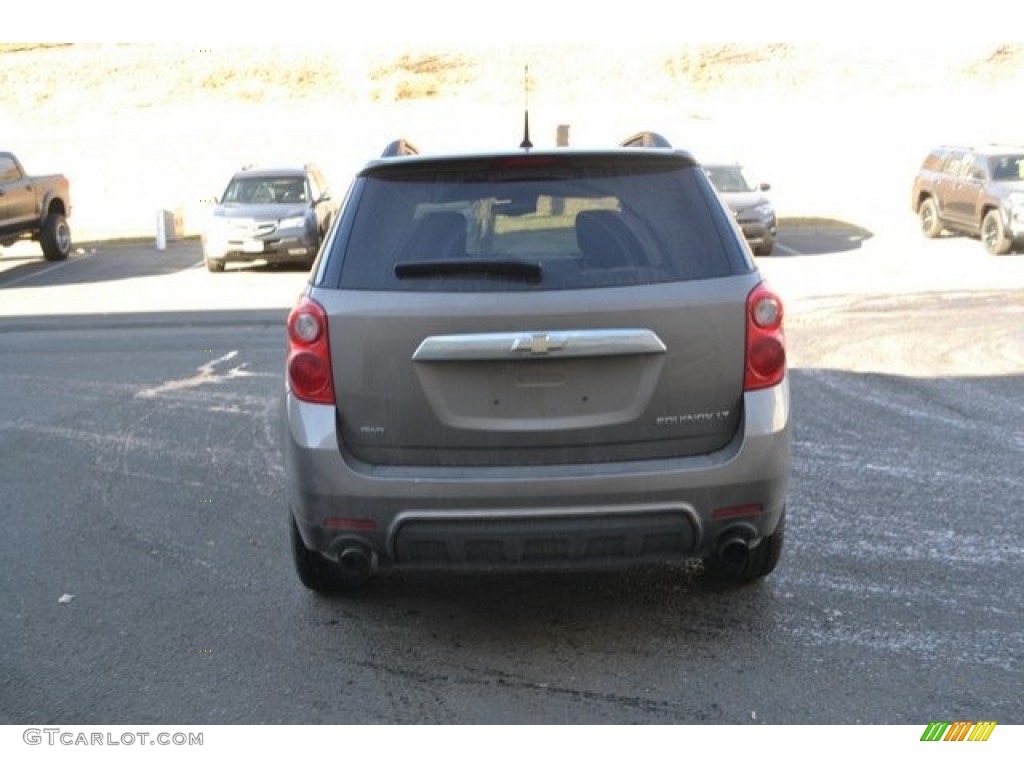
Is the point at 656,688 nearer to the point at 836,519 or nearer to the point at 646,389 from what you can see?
the point at 646,389

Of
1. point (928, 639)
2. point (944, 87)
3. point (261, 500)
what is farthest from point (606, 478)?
point (944, 87)

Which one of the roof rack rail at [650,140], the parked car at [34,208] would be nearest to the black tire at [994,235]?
the parked car at [34,208]

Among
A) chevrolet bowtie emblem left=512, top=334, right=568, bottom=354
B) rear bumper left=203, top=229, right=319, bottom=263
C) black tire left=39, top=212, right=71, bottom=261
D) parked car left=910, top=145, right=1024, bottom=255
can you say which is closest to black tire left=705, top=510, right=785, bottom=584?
chevrolet bowtie emblem left=512, top=334, right=568, bottom=354

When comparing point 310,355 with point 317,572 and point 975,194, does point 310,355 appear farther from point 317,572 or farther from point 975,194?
point 975,194

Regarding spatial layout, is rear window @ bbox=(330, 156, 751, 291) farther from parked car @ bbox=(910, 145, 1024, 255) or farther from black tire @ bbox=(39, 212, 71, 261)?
black tire @ bbox=(39, 212, 71, 261)

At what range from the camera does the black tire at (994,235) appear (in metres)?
20.1

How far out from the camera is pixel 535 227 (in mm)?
4715

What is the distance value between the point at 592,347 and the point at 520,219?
647mm

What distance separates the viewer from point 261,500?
6.77 m

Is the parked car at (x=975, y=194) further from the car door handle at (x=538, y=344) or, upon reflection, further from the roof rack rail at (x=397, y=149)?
the car door handle at (x=538, y=344)

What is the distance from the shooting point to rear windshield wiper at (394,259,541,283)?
A: 4.42 meters

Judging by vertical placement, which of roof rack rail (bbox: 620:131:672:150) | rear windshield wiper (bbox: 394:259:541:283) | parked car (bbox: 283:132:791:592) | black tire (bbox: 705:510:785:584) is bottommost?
black tire (bbox: 705:510:785:584)
